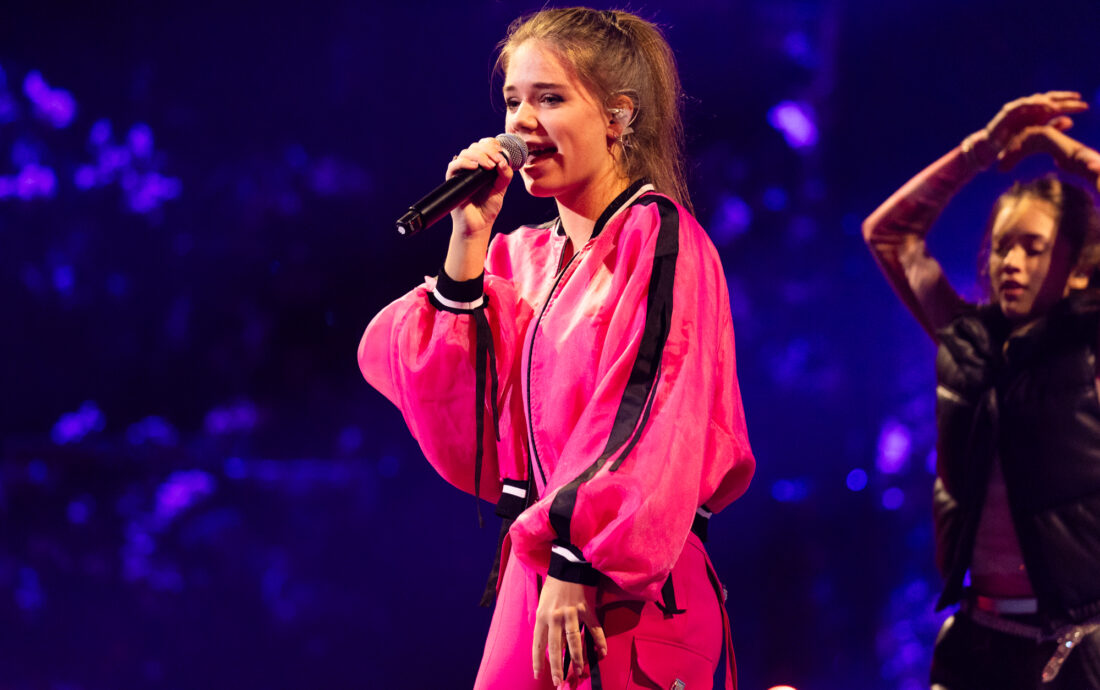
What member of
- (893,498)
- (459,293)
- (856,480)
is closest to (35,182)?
(459,293)

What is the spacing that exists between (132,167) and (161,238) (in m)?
0.18

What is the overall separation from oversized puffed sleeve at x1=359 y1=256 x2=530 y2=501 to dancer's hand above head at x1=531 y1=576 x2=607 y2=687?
301 mm

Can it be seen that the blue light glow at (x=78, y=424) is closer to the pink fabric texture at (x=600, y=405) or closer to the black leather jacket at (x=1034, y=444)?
the pink fabric texture at (x=600, y=405)

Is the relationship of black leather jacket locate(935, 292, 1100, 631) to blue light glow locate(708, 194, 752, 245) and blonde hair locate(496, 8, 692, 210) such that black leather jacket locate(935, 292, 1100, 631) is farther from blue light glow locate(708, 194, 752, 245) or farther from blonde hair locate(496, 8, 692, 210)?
Answer: blonde hair locate(496, 8, 692, 210)

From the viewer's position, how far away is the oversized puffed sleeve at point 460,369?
4.22 feet

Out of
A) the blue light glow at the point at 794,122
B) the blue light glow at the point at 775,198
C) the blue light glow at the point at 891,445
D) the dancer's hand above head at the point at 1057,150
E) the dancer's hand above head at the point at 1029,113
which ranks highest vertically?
the blue light glow at the point at 794,122

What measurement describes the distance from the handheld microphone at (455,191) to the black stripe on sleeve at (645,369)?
0.66 ft

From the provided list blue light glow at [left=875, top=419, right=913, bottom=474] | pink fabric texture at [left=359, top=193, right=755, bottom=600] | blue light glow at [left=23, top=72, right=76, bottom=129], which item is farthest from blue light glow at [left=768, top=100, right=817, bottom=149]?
blue light glow at [left=23, top=72, right=76, bottom=129]

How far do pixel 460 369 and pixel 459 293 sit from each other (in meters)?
0.10

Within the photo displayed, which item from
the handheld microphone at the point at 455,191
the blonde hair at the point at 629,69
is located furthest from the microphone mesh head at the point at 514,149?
the blonde hair at the point at 629,69

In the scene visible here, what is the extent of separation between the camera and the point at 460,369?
1299 mm

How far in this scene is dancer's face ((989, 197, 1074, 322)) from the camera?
2012mm

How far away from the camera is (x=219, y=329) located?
Result: 2287 mm

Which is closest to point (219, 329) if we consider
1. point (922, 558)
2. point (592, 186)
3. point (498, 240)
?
point (498, 240)
